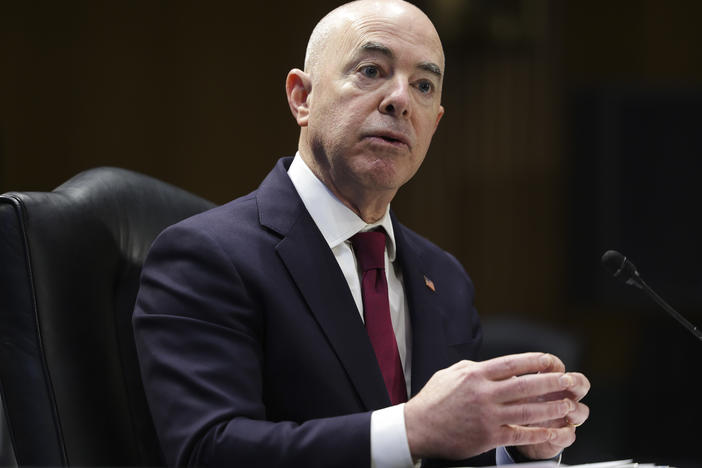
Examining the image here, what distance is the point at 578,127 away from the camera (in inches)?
192

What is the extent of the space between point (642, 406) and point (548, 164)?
145cm

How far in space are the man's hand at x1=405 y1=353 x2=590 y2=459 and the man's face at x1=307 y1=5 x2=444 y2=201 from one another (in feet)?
1.50

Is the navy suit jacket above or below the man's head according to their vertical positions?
below

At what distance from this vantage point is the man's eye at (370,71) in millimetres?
1483

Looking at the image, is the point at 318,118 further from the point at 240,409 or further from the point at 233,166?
the point at 233,166

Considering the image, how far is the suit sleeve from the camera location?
1.16m

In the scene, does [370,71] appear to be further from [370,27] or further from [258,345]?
[258,345]

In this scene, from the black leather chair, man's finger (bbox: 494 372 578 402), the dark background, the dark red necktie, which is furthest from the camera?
the dark background

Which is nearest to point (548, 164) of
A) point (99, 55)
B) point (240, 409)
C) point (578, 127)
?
point (578, 127)

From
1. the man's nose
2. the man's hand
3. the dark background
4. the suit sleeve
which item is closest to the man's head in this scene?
the man's nose

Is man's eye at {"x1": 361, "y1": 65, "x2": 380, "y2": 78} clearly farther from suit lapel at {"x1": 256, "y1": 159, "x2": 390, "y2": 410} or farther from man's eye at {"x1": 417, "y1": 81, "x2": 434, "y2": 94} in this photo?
suit lapel at {"x1": 256, "y1": 159, "x2": 390, "y2": 410}

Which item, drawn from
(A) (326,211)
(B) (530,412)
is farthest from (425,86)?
(B) (530,412)

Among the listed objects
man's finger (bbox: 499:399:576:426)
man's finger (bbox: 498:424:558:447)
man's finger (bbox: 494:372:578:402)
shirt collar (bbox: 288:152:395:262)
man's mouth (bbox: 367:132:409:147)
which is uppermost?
man's mouth (bbox: 367:132:409:147)

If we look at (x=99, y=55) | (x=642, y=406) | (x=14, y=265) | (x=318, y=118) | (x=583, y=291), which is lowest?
(x=642, y=406)
